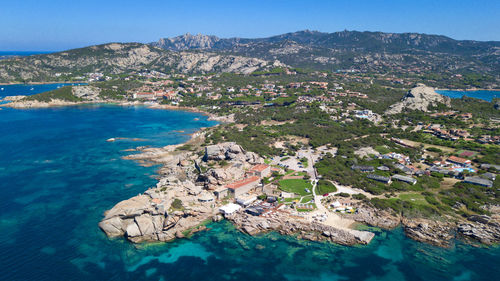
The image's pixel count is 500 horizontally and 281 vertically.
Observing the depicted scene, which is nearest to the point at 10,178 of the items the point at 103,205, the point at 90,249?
the point at 103,205

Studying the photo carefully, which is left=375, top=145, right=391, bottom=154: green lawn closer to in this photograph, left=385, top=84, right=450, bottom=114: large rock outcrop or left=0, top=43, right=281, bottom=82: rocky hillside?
left=385, top=84, right=450, bottom=114: large rock outcrop

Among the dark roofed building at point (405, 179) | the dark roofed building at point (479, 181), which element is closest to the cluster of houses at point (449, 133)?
the dark roofed building at point (479, 181)

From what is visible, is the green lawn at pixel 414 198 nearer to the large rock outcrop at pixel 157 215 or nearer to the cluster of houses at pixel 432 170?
the cluster of houses at pixel 432 170

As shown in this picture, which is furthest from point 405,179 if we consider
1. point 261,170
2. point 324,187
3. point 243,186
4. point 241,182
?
point 241,182

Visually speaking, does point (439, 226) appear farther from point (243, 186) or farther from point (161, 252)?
point (161, 252)

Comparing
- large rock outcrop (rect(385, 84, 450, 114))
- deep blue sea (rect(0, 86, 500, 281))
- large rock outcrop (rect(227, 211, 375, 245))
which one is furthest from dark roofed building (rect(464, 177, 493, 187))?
large rock outcrop (rect(385, 84, 450, 114))

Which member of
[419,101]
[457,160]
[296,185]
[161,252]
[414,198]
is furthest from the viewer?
[419,101]

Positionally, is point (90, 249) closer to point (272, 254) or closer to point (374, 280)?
point (272, 254)
